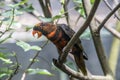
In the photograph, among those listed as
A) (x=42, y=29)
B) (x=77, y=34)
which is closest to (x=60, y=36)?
(x=42, y=29)

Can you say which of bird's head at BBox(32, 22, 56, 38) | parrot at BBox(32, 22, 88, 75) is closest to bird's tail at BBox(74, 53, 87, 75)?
parrot at BBox(32, 22, 88, 75)

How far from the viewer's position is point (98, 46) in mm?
850

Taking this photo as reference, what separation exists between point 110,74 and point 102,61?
0.14 feet

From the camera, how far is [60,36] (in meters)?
0.88

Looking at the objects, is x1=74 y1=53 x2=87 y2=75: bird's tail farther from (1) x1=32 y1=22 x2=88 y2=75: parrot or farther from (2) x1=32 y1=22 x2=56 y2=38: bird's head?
(2) x1=32 y1=22 x2=56 y2=38: bird's head

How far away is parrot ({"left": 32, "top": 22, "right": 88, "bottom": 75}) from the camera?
32.0 inches

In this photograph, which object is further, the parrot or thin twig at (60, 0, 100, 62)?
the parrot

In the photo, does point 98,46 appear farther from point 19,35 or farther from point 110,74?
point 19,35

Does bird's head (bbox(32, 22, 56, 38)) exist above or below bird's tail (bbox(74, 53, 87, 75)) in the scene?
above

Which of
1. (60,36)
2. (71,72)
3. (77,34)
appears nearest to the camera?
(77,34)

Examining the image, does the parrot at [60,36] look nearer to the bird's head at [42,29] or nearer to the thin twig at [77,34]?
the bird's head at [42,29]

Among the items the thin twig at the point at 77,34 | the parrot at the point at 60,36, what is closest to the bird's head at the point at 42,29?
the parrot at the point at 60,36

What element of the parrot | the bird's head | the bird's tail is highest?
the bird's head

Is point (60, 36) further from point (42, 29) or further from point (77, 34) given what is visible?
point (77, 34)
